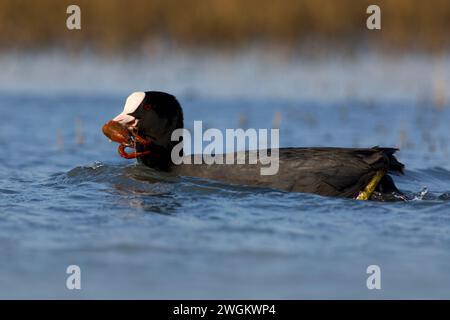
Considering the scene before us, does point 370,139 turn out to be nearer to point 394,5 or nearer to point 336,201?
point 336,201

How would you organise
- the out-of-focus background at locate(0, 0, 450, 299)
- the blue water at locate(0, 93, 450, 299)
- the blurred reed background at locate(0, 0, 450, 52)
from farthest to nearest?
the blurred reed background at locate(0, 0, 450, 52) < the out-of-focus background at locate(0, 0, 450, 299) < the blue water at locate(0, 93, 450, 299)

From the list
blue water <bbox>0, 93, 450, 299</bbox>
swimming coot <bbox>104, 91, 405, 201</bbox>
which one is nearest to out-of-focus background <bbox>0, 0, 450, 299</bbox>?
blue water <bbox>0, 93, 450, 299</bbox>

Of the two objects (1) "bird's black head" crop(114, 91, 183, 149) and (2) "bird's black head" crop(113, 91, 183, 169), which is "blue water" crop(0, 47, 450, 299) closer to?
(2) "bird's black head" crop(113, 91, 183, 169)

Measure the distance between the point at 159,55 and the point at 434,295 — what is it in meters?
12.6

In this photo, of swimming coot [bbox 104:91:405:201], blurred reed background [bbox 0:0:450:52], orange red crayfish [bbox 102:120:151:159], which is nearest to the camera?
swimming coot [bbox 104:91:405:201]

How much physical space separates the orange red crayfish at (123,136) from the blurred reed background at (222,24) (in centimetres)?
954

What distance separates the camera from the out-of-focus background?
578 cm

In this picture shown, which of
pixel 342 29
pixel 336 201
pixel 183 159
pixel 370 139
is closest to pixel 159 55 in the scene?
pixel 342 29

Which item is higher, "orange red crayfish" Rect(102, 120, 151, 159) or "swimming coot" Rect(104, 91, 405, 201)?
"orange red crayfish" Rect(102, 120, 151, 159)

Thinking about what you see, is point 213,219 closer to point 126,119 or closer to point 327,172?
point 327,172

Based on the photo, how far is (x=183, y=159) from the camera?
27.4 feet

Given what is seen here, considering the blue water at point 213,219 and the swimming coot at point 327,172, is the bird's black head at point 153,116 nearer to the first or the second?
the blue water at point 213,219

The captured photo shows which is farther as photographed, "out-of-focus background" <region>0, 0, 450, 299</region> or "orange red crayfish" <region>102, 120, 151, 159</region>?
"orange red crayfish" <region>102, 120, 151, 159</region>

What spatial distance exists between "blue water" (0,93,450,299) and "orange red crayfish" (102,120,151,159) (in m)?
0.21
